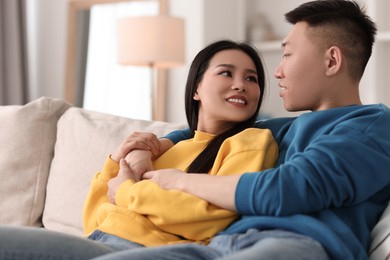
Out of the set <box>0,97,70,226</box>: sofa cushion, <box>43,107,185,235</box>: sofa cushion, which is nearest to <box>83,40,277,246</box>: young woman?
<box>43,107,185,235</box>: sofa cushion

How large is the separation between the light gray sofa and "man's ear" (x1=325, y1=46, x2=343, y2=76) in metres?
0.60

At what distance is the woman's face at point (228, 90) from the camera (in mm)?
1878

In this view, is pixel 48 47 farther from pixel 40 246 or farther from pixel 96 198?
pixel 40 246

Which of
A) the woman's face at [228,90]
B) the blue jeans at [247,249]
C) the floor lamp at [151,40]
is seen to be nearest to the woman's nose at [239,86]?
the woman's face at [228,90]

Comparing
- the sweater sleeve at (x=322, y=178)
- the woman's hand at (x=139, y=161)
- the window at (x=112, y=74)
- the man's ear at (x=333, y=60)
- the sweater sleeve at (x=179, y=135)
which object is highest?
the man's ear at (x=333, y=60)

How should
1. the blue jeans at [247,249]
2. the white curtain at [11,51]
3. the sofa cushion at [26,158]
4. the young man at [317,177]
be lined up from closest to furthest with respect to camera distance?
the blue jeans at [247,249]
the young man at [317,177]
the sofa cushion at [26,158]
the white curtain at [11,51]

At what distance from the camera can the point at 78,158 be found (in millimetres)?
2328

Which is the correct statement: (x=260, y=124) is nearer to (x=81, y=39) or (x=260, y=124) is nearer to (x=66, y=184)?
(x=66, y=184)

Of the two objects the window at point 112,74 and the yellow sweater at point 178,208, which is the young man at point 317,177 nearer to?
the yellow sweater at point 178,208

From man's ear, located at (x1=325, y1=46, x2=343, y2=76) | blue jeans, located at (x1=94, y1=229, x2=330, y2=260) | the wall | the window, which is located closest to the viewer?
blue jeans, located at (x1=94, y1=229, x2=330, y2=260)

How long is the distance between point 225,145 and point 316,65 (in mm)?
286

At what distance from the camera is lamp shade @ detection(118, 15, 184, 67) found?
4324mm

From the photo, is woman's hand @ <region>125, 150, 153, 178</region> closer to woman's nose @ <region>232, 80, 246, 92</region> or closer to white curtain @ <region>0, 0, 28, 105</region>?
woman's nose @ <region>232, 80, 246, 92</region>

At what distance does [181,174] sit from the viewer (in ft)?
5.49
